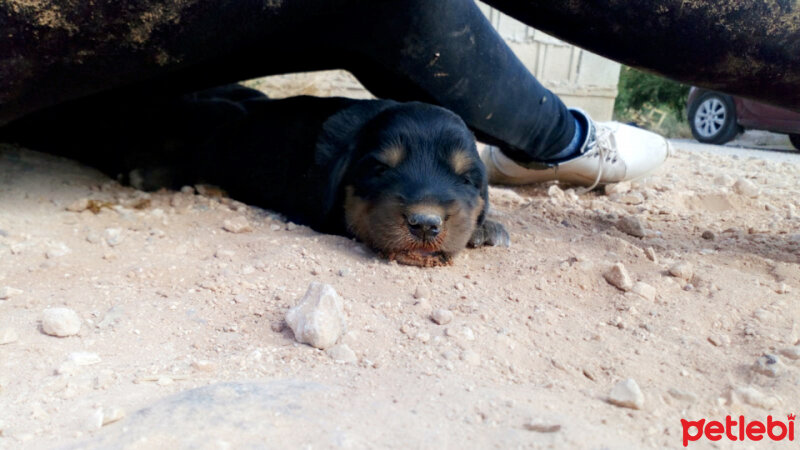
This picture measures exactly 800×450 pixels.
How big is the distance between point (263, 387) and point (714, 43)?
2.43m

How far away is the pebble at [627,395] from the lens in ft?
5.37

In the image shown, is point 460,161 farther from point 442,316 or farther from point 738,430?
point 738,430

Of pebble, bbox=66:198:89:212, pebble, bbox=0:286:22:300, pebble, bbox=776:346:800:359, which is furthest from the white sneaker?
pebble, bbox=0:286:22:300

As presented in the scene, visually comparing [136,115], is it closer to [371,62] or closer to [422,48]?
[371,62]

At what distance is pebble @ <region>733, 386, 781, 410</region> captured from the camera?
1691 mm

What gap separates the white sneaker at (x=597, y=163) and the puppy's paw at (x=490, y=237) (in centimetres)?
174

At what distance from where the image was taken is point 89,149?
4.52m

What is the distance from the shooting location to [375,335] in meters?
2.02

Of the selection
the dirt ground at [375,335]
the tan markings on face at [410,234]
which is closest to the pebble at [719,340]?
the dirt ground at [375,335]

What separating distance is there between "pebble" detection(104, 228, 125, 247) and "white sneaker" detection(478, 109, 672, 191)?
2991 mm

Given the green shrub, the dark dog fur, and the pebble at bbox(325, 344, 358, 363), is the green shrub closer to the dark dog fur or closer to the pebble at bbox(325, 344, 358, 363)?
the dark dog fur

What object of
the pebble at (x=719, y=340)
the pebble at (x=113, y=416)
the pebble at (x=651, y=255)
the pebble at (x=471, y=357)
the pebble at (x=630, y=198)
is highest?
the pebble at (x=113, y=416)

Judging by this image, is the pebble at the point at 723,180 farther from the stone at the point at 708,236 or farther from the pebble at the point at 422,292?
the pebble at the point at 422,292

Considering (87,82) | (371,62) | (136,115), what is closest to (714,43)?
(371,62)
